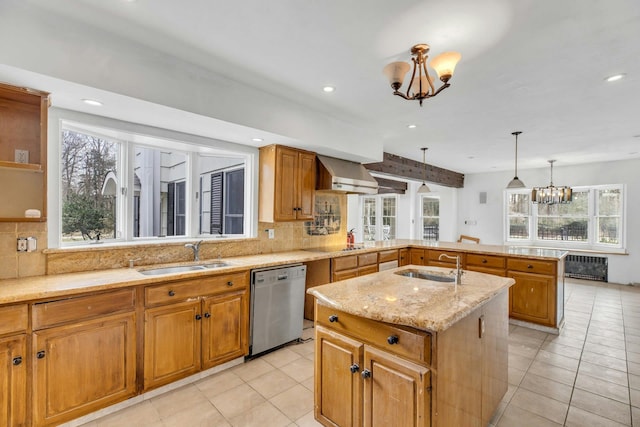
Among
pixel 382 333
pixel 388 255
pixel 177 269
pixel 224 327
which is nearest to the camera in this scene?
pixel 382 333

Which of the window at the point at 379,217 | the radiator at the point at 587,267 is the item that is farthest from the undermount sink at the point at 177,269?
the radiator at the point at 587,267

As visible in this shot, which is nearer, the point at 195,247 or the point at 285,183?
the point at 195,247

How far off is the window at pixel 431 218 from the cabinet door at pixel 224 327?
6916 mm

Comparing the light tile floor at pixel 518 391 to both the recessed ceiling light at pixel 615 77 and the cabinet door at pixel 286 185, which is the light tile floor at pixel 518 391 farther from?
the recessed ceiling light at pixel 615 77

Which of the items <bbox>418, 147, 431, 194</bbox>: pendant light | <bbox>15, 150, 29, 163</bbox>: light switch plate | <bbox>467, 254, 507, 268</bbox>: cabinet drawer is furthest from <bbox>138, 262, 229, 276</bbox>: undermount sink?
<bbox>418, 147, 431, 194</bbox>: pendant light

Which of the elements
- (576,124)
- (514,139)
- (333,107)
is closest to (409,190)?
(514,139)

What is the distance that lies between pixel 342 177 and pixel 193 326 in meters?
2.34

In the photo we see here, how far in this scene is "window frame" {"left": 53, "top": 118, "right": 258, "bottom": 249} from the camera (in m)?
2.38

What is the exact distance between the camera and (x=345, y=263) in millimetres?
3855

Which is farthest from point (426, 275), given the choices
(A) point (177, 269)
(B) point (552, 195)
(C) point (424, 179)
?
(B) point (552, 195)

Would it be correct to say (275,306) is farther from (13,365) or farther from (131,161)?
(131,161)

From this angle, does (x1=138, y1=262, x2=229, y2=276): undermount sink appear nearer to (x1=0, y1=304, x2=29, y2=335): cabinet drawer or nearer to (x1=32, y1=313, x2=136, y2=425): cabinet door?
(x1=32, y1=313, x2=136, y2=425): cabinet door

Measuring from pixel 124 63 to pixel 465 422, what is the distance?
3064mm

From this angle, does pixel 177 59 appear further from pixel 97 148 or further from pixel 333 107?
pixel 333 107
